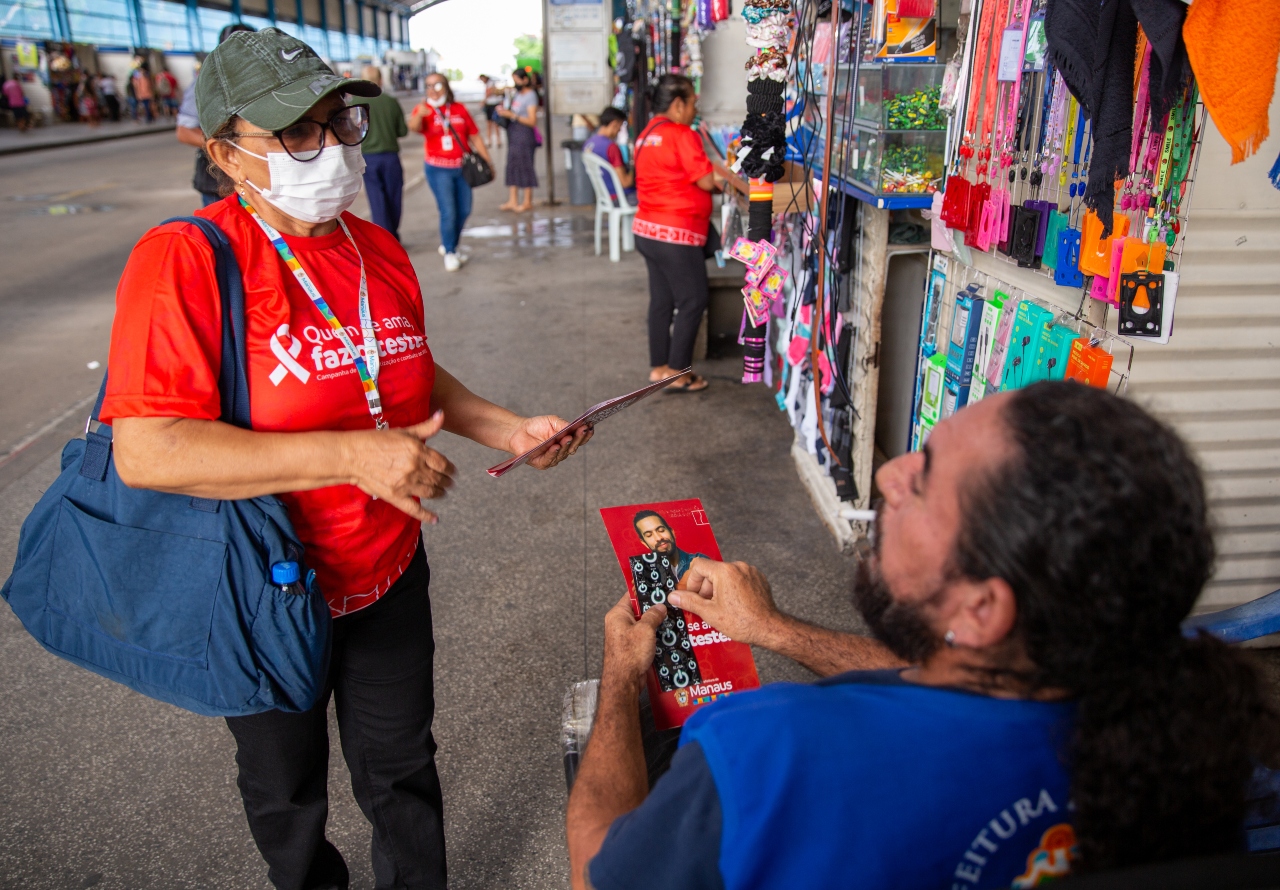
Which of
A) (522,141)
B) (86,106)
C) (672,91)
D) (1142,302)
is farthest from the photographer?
(86,106)

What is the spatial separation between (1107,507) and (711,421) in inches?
172

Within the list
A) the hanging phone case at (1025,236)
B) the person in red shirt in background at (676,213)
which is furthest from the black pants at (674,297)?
A: the hanging phone case at (1025,236)

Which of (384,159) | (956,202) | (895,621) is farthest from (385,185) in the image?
(895,621)

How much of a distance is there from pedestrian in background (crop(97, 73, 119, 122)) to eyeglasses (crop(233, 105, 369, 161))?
36507 mm

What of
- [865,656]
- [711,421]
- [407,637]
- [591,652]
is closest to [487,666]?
[591,652]

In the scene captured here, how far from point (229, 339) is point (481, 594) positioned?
223cm

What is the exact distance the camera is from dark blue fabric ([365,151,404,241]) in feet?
27.5

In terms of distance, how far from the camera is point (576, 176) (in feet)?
41.1

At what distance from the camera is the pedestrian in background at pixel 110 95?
103 ft

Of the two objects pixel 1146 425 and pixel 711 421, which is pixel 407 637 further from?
pixel 711 421

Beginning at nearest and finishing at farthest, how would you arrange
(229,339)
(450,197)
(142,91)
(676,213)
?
(229,339)
(676,213)
(450,197)
(142,91)

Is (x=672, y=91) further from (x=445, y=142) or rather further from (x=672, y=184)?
(x=445, y=142)

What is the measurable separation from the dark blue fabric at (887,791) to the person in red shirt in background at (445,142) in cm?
826

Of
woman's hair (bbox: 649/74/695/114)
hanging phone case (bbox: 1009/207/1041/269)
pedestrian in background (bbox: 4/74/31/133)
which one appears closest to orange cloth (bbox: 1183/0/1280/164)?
hanging phone case (bbox: 1009/207/1041/269)
